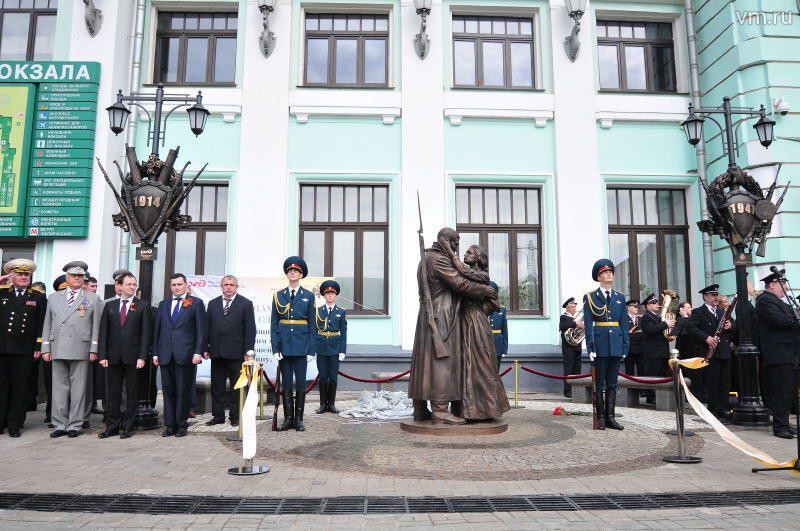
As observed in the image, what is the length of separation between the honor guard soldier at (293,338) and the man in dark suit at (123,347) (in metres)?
1.82

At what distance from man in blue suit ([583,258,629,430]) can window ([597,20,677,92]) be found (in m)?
8.46

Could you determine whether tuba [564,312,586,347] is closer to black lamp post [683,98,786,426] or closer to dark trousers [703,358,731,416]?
dark trousers [703,358,731,416]

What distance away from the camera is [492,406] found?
7508 millimetres

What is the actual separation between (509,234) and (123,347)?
9.26 meters

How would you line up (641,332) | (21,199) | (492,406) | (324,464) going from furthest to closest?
(21,199), (641,332), (492,406), (324,464)

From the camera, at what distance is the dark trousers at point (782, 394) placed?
7934 millimetres

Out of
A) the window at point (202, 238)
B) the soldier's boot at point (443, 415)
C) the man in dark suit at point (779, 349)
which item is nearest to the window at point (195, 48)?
the window at point (202, 238)

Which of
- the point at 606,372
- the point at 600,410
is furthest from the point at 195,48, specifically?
the point at 600,410

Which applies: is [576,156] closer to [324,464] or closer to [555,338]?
[555,338]

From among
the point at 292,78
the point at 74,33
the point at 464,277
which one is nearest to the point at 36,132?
the point at 74,33

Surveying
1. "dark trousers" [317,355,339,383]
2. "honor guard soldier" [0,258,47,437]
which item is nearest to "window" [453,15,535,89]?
"dark trousers" [317,355,339,383]

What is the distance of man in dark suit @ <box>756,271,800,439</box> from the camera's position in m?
7.95

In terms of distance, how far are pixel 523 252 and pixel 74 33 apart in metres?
11.8

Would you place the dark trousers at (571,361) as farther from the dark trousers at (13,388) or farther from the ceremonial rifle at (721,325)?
the dark trousers at (13,388)
